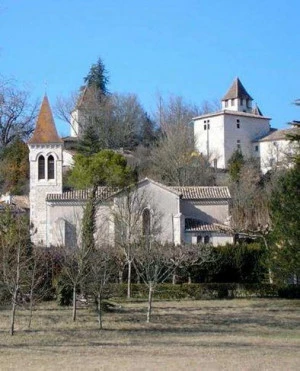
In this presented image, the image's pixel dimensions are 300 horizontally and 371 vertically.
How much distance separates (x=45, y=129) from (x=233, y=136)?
36.1 m

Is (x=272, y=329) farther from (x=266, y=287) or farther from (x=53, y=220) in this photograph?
(x=53, y=220)

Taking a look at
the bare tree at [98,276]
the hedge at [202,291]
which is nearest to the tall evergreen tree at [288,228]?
the hedge at [202,291]

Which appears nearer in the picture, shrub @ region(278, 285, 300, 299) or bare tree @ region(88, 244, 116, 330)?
A: bare tree @ region(88, 244, 116, 330)

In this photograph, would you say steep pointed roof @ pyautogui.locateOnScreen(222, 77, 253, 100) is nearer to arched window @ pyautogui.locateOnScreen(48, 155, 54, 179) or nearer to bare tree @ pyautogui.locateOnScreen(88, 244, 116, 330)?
arched window @ pyautogui.locateOnScreen(48, 155, 54, 179)

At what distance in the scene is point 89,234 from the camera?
39.3 meters

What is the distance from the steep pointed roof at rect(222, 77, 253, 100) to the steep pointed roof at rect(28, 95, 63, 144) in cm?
4442

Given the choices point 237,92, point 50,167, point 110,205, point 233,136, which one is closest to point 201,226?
point 110,205

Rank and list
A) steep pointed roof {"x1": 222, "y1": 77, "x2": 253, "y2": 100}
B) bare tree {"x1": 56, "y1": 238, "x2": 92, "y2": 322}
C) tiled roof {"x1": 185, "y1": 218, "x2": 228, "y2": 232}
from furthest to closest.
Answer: steep pointed roof {"x1": 222, "y1": 77, "x2": 253, "y2": 100}
tiled roof {"x1": 185, "y1": 218, "x2": 228, "y2": 232}
bare tree {"x1": 56, "y1": 238, "x2": 92, "y2": 322}

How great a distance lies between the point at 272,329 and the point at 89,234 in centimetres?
1566

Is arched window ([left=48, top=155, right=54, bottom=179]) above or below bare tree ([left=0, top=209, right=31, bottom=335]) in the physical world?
above

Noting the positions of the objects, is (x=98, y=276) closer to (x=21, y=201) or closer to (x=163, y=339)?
(x=163, y=339)

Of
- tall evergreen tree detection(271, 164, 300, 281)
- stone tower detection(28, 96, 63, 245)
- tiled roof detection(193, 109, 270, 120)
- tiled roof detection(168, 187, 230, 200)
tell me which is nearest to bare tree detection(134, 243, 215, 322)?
tall evergreen tree detection(271, 164, 300, 281)

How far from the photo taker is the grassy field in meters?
16.7

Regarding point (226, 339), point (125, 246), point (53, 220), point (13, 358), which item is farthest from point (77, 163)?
point (13, 358)
